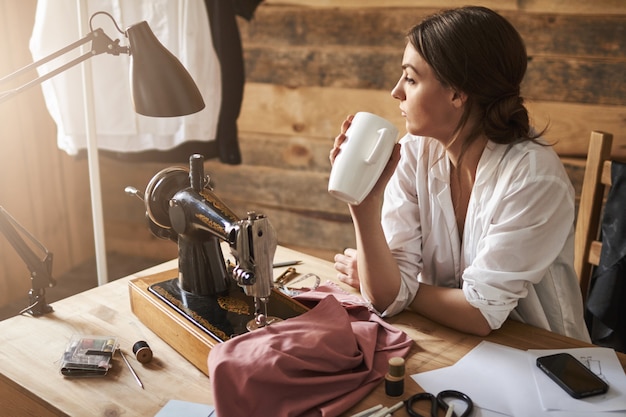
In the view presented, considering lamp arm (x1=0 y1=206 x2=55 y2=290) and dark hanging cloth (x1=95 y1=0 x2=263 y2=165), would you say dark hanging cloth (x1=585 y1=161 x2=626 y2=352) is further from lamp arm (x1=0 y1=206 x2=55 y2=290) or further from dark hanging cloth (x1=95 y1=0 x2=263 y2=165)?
dark hanging cloth (x1=95 y1=0 x2=263 y2=165)

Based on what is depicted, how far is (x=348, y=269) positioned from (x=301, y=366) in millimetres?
498

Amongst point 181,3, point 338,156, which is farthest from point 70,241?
point 338,156

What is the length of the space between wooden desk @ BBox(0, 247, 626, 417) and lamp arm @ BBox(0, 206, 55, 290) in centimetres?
7

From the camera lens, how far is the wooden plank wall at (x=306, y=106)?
7.32 feet

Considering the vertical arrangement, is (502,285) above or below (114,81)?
below

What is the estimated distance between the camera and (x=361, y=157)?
4.00ft

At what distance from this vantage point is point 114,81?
2.63 meters

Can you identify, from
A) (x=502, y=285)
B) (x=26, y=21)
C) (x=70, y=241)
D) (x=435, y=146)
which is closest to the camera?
(x=502, y=285)

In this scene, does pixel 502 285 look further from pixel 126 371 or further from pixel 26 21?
pixel 26 21

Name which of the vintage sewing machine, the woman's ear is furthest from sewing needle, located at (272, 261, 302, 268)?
the woman's ear

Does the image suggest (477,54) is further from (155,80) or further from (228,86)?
(228,86)

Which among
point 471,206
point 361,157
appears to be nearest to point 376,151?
point 361,157

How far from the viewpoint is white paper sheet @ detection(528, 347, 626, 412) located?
1.07 m

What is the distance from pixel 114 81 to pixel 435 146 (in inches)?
60.5
